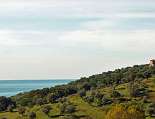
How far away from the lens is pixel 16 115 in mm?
188000

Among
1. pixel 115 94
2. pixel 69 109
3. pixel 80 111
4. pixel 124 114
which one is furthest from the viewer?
pixel 115 94

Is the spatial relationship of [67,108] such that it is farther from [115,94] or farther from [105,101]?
[115,94]

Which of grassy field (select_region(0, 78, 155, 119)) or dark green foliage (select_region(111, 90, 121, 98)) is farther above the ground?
dark green foliage (select_region(111, 90, 121, 98))

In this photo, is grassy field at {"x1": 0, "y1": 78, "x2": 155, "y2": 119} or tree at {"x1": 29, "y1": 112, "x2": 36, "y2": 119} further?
tree at {"x1": 29, "y1": 112, "x2": 36, "y2": 119}

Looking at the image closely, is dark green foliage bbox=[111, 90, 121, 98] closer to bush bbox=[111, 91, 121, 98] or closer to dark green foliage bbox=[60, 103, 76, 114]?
bush bbox=[111, 91, 121, 98]

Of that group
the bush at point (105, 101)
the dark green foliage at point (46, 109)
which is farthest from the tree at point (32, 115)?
the bush at point (105, 101)

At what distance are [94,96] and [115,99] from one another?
29.2 feet

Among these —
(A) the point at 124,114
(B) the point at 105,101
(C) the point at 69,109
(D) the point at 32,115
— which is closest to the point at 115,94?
(B) the point at 105,101

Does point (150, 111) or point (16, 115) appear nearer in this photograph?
point (150, 111)

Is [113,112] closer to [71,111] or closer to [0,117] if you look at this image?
[71,111]

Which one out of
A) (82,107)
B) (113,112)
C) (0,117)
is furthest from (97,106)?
(113,112)

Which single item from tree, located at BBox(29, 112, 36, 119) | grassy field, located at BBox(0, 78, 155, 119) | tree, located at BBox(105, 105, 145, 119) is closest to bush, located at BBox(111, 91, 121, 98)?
grassy field, located at BBox(0, 78, 155, 119)

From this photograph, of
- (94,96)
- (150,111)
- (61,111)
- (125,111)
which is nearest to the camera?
(125,111)

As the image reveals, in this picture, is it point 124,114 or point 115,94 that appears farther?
point 115,94
